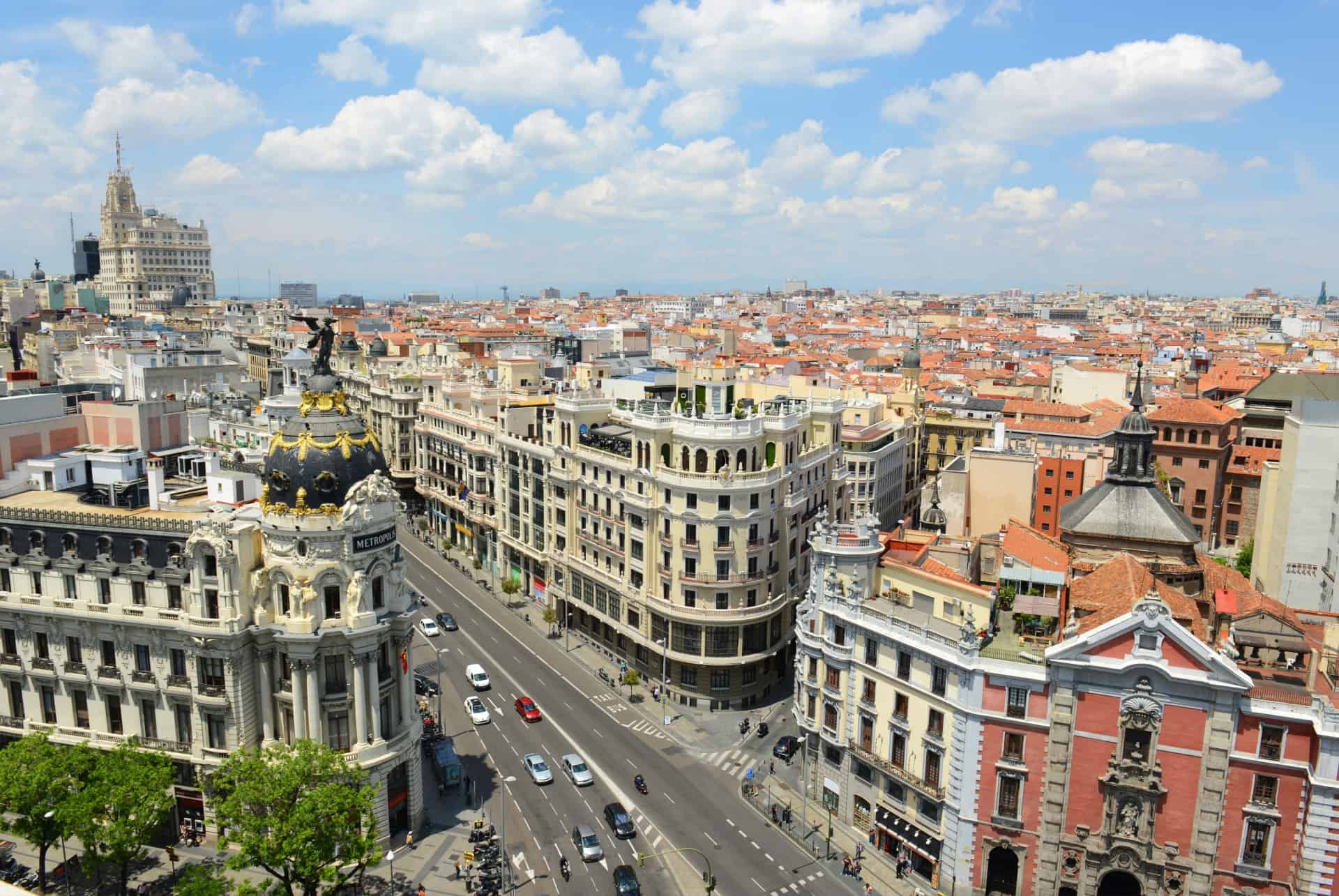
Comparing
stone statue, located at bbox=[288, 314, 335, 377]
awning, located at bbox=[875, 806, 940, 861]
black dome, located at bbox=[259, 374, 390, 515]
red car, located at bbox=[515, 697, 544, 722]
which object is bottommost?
red car, located at bbox=[515, 697, 544, 722]

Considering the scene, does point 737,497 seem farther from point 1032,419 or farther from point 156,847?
point 1032,419

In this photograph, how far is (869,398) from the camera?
139 m

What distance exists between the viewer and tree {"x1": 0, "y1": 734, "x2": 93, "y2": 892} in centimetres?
5534

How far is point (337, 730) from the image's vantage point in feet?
216

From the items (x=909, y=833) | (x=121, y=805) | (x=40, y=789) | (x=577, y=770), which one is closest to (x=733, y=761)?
(x=577, y=770)

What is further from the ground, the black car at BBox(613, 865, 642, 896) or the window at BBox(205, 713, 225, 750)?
the window at BBox(205, 713, 225, 750)

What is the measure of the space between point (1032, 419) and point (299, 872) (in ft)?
435

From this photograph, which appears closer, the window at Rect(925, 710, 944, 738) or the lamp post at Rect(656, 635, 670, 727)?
the window at Rect(925, 710, 944, 738)

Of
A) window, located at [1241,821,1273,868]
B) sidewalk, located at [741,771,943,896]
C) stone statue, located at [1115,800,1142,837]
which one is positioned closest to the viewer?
window, located at [1241,821,1273,868]

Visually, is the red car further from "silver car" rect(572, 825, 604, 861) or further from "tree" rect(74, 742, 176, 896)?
"tree" rect(74, 742, 176, 896)

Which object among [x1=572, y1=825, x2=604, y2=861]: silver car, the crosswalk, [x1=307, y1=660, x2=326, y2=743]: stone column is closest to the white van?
the crosswalk

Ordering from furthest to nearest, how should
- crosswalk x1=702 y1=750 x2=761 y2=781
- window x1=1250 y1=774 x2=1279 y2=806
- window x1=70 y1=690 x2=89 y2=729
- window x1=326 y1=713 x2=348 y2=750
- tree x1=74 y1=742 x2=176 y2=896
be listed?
crosswalk x1=702 y1=750 x2=761 y2=781 < window x1=70 y1=690 x2=89 y2=729 < window x1=326 y1=713 x2=348 y2=750 < window x1=1250 y1=774 x2=1279 y2=806 < tree x1=74 y1=742 x2=176 y2=896

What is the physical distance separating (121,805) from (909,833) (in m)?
52.8

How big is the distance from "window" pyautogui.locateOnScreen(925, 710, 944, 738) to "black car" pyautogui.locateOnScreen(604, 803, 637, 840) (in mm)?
24204
